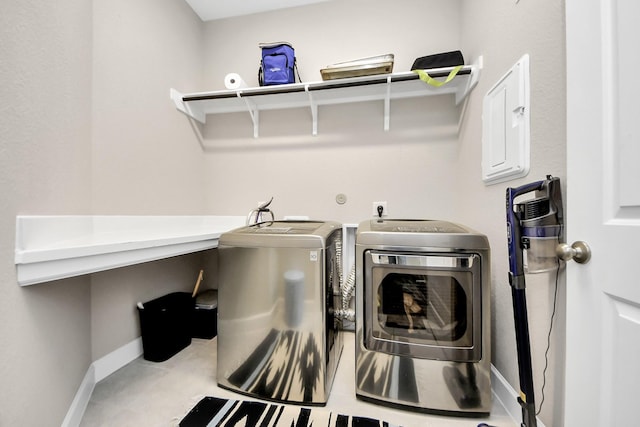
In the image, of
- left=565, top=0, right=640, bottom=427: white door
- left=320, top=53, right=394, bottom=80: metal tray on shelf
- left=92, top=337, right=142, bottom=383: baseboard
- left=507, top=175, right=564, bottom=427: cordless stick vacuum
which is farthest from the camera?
left=320, top=53, right=394, bottom=80: metal tray on shelf

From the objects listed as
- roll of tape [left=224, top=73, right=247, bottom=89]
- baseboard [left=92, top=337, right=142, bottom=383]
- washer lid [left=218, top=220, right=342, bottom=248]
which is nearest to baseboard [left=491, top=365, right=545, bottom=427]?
washer lid [left=218, top=220, right=342, bottom=248]

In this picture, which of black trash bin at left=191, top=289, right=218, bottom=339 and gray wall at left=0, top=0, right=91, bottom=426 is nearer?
gray wall at left=0, top=0, right=91, bottom=426

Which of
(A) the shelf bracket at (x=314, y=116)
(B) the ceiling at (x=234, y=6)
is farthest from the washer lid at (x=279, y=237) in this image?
(B) the ceiling at (x=234, y=6)

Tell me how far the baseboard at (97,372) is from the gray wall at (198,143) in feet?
0.15

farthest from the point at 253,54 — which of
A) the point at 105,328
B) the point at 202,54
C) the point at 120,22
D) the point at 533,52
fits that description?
the point at 105,328

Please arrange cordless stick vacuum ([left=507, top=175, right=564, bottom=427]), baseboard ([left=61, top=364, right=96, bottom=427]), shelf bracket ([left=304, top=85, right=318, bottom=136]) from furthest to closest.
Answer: shelf bracket ([left=304, top=85, right=318, bottom=136])
baseboard ([left=61, top=364, right=96, bottom=427])
cordless stick vacuum ([left=507, top=175, right=564, bottom=427])

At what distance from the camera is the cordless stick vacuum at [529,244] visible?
2.68 ft

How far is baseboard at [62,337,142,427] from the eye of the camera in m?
1.04

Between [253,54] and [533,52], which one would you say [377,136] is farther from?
[253,54]

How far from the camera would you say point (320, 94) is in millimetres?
1931

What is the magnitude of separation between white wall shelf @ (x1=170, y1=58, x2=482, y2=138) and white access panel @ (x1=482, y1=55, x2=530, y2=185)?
40cm

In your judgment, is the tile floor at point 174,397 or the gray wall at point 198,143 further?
the tile floor at point 174,397

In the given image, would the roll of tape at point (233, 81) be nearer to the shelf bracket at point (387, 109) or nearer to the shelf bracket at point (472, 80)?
the shelf bracket at point (387, 109)

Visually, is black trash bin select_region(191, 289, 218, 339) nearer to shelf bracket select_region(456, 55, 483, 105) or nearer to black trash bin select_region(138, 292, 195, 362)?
black trash bin select_region(138, 292, 195, 362)
